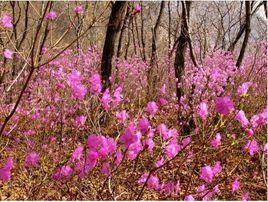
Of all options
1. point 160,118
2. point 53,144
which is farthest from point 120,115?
point 160,118

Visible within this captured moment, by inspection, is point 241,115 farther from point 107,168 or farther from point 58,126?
point 58,126

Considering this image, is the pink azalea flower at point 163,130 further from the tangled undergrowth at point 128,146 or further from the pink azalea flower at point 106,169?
the pink azalea flower at point 106,169

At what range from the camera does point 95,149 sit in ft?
7.90

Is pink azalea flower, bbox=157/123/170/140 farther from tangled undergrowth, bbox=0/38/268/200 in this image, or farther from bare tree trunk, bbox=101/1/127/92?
bare tree trunk, bbox=101/1/127/92

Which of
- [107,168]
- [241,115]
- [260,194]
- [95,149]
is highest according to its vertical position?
[241,115]

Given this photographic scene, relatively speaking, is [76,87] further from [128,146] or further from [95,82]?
[128,146]

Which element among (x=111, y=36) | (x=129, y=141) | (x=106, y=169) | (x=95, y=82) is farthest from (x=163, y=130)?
(x=111, y=36)

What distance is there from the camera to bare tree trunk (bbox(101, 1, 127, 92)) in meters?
7.31

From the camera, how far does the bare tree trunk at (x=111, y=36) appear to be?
288 inches

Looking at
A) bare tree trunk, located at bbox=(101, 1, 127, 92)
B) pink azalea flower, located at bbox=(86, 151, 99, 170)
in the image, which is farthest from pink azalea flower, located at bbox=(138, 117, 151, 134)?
bare tree trunk, located at bbox=(101, 1, 127, 92)

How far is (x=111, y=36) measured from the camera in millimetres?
7414

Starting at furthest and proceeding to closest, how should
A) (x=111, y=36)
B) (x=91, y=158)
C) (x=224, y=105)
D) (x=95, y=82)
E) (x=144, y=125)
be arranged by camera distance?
(x=111, y=36)
(x=95, y=82)
(x=91, y=158)
(x=144, y=125)
(x=224, y=105)

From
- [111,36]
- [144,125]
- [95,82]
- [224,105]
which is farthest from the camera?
[111,36]

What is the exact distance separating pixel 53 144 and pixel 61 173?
2.69 metres
